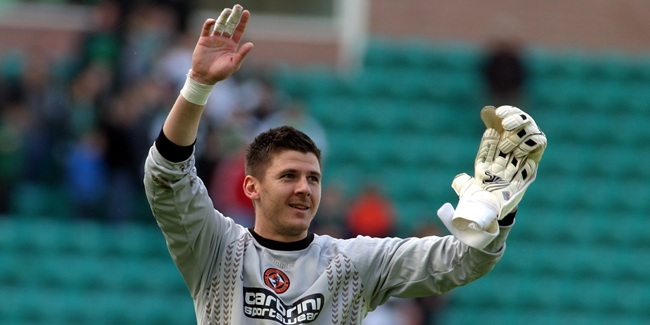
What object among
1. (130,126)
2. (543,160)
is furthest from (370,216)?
(543,160)

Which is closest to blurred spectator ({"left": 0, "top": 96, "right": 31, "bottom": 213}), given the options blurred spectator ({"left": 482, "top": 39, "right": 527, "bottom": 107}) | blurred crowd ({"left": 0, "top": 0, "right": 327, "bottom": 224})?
blurred crowd ({"left": 0, "top": 0, "right": 327, "bottom": 224})

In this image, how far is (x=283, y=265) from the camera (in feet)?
15.8

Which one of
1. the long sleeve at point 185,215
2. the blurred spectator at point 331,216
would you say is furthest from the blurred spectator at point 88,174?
the long sleeve at point 185,215

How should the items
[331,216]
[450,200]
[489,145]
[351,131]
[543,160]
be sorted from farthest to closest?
[351,131]
[543,160]
[450,200]
[331,216]
[489,145]

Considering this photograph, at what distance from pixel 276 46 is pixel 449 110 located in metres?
2.01

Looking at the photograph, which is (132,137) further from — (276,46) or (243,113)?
(276,46)

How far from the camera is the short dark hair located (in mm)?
4863

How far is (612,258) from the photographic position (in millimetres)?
12719

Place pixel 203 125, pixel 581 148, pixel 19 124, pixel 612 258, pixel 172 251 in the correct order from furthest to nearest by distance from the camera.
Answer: pixel 581 148 < pixel 612 258 < pixel 19 124 < pixel 203 125 < pixel 172 251

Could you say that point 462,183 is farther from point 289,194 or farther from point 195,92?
point 195,92

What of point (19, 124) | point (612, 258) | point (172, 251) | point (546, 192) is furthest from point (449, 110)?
point (172, 251)

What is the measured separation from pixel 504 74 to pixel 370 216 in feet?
9.98

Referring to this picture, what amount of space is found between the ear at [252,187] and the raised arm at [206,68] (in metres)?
0.40

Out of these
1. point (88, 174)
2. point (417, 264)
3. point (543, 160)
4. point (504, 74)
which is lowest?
point (417, 264)
